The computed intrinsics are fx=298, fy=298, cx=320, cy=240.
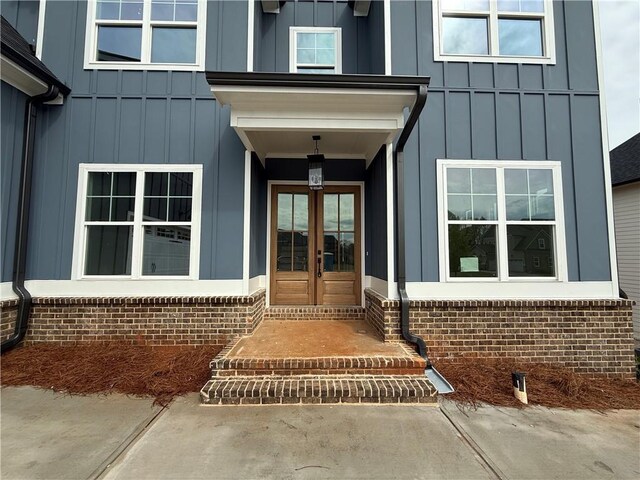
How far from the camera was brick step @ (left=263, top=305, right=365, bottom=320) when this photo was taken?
5121 millimetres

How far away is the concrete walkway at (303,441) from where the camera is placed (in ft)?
7.27

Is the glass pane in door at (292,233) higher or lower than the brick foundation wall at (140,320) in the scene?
higher

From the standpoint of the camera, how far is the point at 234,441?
2.53 m

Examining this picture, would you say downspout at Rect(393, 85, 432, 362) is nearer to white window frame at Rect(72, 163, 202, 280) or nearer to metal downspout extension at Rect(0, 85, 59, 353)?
white window frame at Rect(72, 163, 202, 280)

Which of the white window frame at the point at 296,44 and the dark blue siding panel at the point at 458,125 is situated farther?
the white window frame at the point at 296,44

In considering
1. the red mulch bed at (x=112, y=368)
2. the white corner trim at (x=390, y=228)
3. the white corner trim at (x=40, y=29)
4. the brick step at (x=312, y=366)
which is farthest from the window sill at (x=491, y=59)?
the white corner trim at (x=40, y=29)

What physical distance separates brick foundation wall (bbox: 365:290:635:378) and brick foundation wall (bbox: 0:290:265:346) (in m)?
2.28

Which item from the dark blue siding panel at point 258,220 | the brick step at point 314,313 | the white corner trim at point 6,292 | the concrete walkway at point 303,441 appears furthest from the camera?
the brick step at point 314,313

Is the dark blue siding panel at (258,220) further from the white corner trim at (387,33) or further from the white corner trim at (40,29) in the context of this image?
the white corner trim at (40,29)

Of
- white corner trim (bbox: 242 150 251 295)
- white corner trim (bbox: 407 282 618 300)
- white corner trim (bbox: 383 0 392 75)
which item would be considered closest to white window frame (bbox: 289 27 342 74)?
white corner trim (bbox: 383 0 392 75)

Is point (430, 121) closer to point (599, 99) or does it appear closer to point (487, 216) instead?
point (487, 216)

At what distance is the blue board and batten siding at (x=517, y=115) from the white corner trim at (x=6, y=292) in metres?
5.62

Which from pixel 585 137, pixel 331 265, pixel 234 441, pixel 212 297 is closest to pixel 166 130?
pixel 212 297

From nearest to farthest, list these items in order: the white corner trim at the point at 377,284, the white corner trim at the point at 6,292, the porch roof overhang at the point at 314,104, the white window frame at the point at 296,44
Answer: the porch roof overhang at the point at 314,104, the white corner trim at the point at 6,292, the white corner trim at the point at 377,284, the white window frame at the point at 296,44
